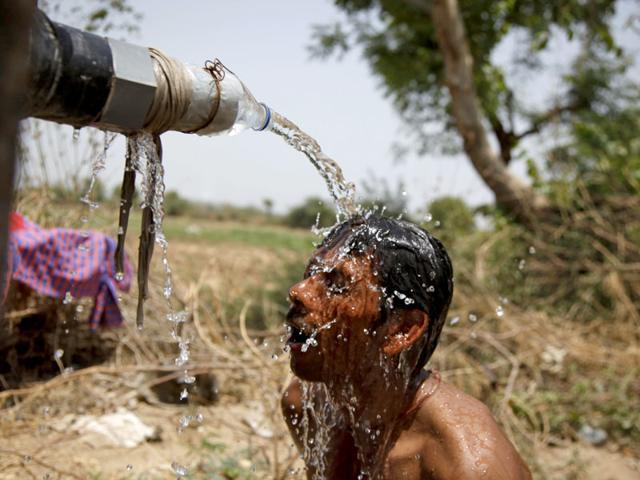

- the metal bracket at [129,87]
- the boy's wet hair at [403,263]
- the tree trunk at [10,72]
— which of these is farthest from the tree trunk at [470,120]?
the tree trunk at [10,72]

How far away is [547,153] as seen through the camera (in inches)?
352

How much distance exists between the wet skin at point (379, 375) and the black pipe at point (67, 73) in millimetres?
823

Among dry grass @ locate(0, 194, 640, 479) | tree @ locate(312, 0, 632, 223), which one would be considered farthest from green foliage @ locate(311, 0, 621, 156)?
dry grass @ locate(0, 194, 640, 479)

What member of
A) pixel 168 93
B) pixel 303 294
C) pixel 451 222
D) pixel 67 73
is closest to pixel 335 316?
pixel 303 294

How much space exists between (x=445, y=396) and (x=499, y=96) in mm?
14078

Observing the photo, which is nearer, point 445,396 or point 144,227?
point 144,227

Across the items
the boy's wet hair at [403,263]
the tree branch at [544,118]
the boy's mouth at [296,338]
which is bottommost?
the boy's mouth at [296,338]

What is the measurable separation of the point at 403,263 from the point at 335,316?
0.24 m

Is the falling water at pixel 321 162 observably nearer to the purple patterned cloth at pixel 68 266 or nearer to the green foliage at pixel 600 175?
the purple patterned cloth at pixel 68 266

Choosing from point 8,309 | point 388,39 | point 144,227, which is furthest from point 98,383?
point 388,39

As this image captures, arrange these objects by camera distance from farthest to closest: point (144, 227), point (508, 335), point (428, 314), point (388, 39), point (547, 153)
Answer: point (388, 39)
point (547, 153)
point (508, 335)
point (428, 314)
point (144, 227)

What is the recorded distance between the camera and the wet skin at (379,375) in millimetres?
1858

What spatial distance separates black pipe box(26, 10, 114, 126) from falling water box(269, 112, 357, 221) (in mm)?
682

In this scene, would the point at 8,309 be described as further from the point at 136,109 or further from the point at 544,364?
the point at 544,364
